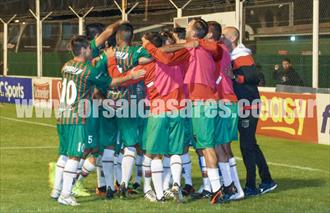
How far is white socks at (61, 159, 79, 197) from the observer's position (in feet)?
31.9

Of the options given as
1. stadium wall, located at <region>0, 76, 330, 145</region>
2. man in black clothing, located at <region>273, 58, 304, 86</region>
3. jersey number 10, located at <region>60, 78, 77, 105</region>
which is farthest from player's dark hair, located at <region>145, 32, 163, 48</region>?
man in black clothing, located at <region>273, 58, 304, 86</region>

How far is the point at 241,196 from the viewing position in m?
10.3

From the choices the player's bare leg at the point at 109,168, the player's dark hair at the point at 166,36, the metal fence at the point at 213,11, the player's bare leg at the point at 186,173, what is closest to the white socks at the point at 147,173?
the player's bare leg at the point at 109,168

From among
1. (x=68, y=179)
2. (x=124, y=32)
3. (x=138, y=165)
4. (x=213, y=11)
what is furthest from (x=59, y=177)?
(x=213, y=11)

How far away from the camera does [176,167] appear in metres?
10.1

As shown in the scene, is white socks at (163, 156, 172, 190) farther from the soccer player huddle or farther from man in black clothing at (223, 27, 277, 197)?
man in black clothing at (223, 27, 277, 197)

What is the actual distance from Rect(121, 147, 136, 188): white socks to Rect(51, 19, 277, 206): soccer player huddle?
1 centimetres

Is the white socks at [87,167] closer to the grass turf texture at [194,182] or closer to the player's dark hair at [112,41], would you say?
the grass turf texture at [194,182]

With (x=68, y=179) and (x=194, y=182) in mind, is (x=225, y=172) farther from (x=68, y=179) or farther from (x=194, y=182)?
(x=68, y=179)

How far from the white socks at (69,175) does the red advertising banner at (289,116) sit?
965cm

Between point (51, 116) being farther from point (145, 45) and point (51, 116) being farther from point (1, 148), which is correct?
point (145, 45)

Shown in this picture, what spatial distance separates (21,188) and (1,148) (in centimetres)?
567

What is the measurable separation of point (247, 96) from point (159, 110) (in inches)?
58.9

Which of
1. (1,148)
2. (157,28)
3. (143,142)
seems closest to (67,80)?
(143,142)
